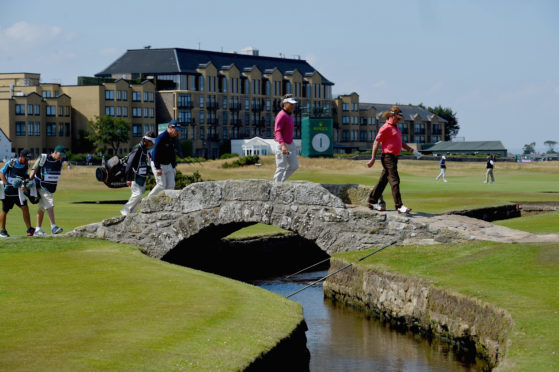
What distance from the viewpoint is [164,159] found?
21094mm

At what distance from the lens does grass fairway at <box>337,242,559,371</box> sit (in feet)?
35.9

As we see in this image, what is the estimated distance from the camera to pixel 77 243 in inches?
801

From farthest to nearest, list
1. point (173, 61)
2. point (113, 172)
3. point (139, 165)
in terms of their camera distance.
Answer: point (173, 61)
point (113, 172)
point (139, 165)

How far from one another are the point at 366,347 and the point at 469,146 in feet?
532

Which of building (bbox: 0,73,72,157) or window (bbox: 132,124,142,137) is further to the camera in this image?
window (bbox: 132,124,142,137)

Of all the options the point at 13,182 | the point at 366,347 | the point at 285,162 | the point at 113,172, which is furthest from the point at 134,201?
the point at 366,347

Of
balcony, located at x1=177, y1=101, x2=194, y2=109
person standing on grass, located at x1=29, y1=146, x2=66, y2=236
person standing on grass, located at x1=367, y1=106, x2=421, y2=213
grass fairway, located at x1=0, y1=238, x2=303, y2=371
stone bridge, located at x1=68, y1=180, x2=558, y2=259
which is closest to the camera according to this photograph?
grass fairway, located at x1=0, y1=238, x2=303, y2=371

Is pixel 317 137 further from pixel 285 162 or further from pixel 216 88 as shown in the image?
pixel 285 162

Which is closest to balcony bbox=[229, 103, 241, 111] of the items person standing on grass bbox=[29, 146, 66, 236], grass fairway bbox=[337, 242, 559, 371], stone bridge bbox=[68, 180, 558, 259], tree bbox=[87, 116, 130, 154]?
tree bbox=[87, 116, 130, 154]

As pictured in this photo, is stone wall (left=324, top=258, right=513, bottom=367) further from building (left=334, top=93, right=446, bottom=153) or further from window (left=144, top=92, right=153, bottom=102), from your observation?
building (left=334, top=93, right=446, bottom=153)

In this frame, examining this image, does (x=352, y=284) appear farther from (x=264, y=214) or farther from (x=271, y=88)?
(x=271, y=88)

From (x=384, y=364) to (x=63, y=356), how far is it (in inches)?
248

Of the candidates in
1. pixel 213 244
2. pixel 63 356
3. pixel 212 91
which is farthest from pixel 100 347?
pixel 212 91

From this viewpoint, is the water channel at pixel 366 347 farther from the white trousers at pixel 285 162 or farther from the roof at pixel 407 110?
the roof at pixel 407 110
